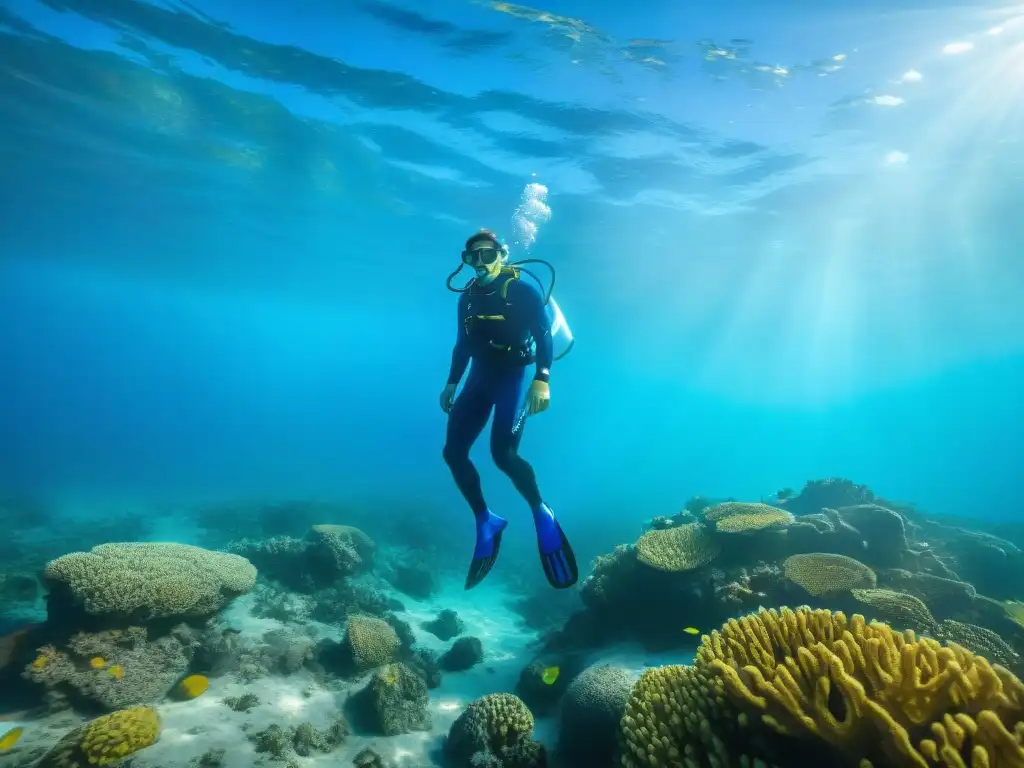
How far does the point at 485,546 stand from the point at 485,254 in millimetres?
3736

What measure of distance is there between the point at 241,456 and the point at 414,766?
199 ft

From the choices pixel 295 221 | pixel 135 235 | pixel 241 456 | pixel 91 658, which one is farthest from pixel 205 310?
pixel 91 658

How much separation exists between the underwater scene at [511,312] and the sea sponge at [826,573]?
0.05 metres

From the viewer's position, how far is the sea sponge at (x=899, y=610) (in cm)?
583

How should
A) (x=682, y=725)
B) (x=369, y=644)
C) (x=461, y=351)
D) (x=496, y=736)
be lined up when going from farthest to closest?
(x=369, y=644), (x=461, y=351), (x=496, y=736), (x=682, y=725)

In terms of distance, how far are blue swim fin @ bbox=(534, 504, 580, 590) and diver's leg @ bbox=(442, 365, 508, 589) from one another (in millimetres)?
618

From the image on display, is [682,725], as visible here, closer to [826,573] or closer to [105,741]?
[826,573]

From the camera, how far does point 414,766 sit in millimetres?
5488

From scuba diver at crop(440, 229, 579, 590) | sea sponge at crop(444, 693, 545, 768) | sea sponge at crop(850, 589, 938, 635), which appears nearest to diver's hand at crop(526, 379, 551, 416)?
scuba diver at crop(440, 229, 579, 590)

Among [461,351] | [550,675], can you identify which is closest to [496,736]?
[550,675]

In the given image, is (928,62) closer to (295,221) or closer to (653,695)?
(653,695)

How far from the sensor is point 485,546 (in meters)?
6.05

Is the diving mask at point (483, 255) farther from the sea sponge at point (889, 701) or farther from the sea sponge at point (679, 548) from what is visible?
the sea sponge at point (679, 548)

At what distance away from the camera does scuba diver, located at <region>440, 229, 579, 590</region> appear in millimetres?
5902
